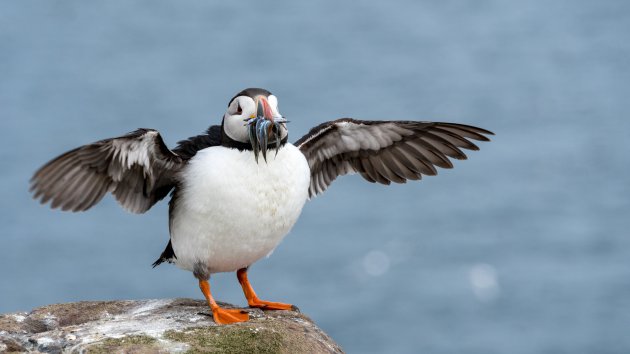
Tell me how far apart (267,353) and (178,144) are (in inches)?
83.1

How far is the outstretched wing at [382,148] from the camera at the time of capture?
27.2 ft

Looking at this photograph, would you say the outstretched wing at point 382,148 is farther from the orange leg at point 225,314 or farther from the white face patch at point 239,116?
the orange leg at point 225,314

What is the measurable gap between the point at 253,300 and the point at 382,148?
5.72 ft

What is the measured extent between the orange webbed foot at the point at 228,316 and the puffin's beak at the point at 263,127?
3.85 ft

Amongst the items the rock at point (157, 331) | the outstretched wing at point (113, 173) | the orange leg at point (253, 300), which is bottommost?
the rock at point (157, 331)

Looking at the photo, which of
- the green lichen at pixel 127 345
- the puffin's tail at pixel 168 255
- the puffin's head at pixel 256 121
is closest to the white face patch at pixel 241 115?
the puffin's head at pixel 256 121

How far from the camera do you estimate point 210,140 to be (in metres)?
7.88

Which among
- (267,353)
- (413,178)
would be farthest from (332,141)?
(267,353)

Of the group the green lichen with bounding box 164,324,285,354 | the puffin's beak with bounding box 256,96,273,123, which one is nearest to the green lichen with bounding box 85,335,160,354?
the green lichen with bounding box 164,324,285,354

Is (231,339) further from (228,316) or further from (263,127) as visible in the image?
→ (263,127)

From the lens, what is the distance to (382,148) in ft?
28.1

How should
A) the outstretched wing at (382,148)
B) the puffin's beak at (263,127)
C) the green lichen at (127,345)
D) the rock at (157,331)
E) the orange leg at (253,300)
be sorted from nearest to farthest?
the green lichen at (127,345) < the rock at (157,331) < the puffin's beak at (263,127) < the orange leg at (253,300) < the outstretched wing at (382,148)

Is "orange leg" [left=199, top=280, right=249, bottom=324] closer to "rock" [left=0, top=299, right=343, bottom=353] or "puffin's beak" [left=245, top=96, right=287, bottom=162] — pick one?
"rock" [left=0, top=299, right=343, bottom=353]

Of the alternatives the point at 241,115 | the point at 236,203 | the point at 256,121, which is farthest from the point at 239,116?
the point at 236,203
